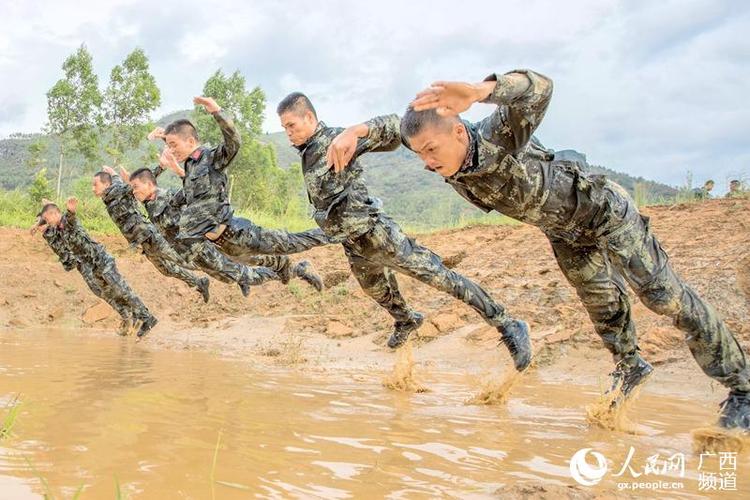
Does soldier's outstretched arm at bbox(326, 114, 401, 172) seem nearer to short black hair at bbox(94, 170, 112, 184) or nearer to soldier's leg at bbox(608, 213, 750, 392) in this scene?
soldier's leg at bbox(608, 213, 750, 392)

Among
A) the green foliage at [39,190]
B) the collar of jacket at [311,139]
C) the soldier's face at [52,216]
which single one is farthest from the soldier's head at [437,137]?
the green foliage at [39,190]

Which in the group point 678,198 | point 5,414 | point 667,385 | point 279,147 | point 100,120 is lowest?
point 5,414

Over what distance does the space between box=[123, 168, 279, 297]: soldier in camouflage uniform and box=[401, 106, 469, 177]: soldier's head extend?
4.37 metres

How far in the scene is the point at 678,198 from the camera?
1138 centimetres

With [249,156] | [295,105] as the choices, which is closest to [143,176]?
[295,105]

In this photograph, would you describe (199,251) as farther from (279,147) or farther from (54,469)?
(279,147)

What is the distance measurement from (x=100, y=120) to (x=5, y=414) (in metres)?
27.2

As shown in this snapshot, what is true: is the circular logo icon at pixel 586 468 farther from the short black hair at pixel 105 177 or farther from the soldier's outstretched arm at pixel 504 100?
the short black hair at pixel 105 177

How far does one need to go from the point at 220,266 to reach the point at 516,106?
17.4 ft

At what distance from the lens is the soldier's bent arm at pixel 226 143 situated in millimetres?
6266

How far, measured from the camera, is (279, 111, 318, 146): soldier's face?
214 inches

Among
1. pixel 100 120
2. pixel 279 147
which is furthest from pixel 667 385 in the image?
pixel 279 147

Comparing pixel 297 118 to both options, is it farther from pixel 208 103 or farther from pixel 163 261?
pixel 163 261

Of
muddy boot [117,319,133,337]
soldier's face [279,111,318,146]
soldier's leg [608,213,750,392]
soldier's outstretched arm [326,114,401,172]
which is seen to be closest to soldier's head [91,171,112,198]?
muddy boot [117,319,133,337]
